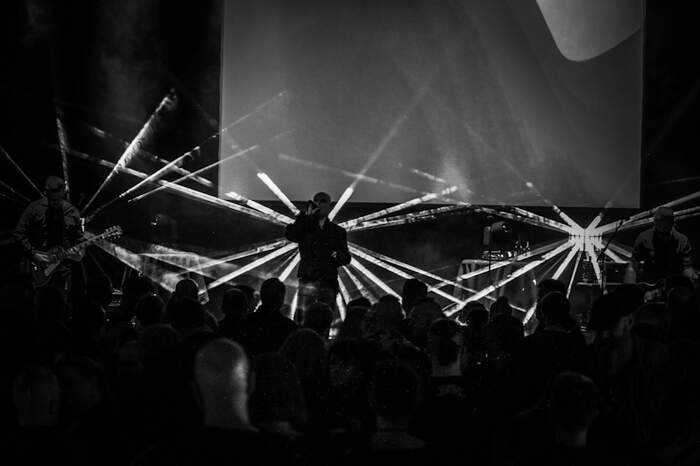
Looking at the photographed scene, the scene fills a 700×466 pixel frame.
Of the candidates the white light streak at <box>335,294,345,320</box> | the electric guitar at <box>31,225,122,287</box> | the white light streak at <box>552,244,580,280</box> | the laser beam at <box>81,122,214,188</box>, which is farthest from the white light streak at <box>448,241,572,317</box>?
the electric guitar at <box>31,225,122,287</box>

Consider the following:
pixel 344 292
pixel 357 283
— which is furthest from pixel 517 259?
pixel 344 292

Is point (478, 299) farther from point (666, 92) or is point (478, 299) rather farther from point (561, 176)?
point (666, 92)

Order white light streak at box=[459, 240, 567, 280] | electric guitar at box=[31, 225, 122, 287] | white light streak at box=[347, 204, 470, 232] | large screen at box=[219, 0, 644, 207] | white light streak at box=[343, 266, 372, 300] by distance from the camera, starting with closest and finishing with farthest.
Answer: electric guitar at box=[31, 225, 122, 287]
white light streak at box=[459, 240, 567, 280]
large screen at box=[219, 0, 644, 207]
white light streak at box=[347, 204, 470, 232]
white light streak at box=[343, 266, 372, 300]

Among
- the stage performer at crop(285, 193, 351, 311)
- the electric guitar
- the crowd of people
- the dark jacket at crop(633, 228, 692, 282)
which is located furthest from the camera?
the dark jacket at crop(633, 228, 692, 282)

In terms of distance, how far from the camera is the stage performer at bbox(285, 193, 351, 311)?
7.30 m

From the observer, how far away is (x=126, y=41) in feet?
33.1

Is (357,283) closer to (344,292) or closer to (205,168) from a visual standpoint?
(344,292)

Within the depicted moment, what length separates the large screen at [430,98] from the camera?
1009 cm

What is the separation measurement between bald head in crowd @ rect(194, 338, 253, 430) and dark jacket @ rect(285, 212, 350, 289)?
463 cm

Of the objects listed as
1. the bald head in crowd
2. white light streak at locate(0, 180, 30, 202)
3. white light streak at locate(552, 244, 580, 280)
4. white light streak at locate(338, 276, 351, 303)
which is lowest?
the bald head in crowd

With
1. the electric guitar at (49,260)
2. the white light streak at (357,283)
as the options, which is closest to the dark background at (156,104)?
the white light streak at (357,283)

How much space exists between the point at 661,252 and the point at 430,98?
11.2ft

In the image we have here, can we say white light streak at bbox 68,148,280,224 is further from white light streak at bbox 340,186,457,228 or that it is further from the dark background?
white light streak at bbox 340,186,457,228

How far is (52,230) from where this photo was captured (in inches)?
304
